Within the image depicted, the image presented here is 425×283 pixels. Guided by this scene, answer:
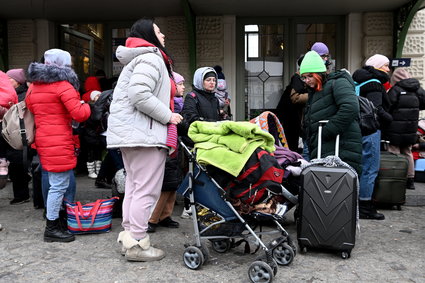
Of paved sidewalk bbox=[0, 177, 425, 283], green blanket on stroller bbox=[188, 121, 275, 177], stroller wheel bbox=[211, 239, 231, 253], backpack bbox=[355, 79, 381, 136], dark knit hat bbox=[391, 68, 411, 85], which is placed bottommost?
paved sidewalk bbox=[0, 177, 425, 283]

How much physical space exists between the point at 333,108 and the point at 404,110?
213 cm

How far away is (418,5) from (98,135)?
4928 mm

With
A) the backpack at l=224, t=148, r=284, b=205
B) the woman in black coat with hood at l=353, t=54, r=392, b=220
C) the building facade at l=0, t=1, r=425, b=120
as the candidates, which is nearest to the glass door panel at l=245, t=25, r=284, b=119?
the building facade at l=0, t=1, r=425, b=120

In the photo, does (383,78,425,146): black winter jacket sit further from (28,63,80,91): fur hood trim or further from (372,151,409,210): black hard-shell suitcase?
(28,63,80,91): fur hood trim

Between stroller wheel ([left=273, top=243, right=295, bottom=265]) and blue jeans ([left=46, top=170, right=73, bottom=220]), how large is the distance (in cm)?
199

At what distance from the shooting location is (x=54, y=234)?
3943mm

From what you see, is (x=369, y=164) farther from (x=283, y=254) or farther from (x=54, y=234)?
(x=54, y=234)

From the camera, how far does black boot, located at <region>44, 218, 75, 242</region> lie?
3.94 meters

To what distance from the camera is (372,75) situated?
15.6 feet

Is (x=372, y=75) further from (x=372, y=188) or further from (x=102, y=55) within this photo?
(x=102, y=55)

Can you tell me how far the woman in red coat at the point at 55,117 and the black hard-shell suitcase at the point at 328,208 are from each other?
2061mm

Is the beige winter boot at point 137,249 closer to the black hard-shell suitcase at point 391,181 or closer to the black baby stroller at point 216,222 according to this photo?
the black baby stroller at point 216,222

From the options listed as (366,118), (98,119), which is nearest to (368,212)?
(366,118)

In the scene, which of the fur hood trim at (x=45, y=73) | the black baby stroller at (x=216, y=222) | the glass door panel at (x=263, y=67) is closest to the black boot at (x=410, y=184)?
the glass door panel at (x=263, y=67)
